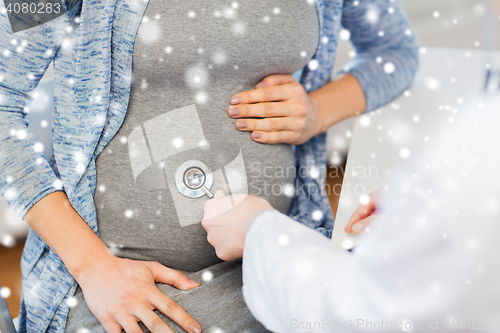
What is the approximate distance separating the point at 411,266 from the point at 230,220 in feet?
0.85

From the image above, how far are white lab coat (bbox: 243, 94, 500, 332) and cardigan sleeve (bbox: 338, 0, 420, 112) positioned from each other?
18.0 inches

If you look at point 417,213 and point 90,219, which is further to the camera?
point 90,219

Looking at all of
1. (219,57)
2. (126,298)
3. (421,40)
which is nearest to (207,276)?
(126,298)

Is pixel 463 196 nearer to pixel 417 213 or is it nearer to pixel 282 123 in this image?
pixel 417 213

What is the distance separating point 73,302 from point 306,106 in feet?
1.75

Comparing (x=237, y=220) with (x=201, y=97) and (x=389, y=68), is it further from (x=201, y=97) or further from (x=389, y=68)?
(x=389, y=68)

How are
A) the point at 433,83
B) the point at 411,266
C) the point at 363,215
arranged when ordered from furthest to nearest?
the point at 433,83, the point at 363,215, the point at 411,266

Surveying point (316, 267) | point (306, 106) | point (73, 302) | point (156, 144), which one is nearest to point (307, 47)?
point (306, 106)

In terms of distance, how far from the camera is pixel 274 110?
0.63m

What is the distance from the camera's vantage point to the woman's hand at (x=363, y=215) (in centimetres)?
45

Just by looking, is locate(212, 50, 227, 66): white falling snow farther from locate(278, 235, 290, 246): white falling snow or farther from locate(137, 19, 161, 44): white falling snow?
locate(278, 235, 290, 246): white falling snow

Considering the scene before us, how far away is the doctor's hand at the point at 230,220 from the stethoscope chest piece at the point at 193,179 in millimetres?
29

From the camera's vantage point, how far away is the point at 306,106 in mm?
681

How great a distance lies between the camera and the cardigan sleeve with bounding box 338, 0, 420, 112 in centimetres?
79
